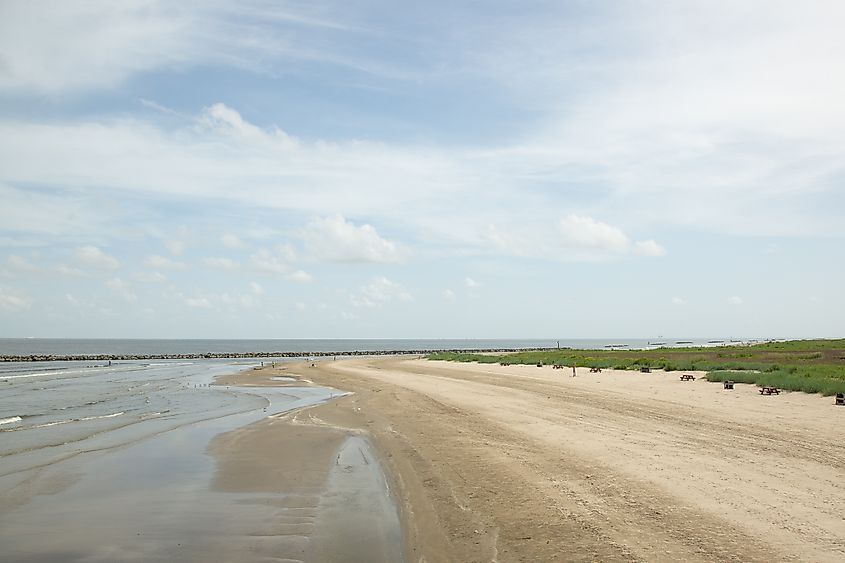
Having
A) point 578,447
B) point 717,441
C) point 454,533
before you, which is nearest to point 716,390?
point 717,441

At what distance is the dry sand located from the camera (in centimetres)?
840

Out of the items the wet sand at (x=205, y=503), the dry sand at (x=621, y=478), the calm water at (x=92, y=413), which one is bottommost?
the calm water at (x=92, y=413)

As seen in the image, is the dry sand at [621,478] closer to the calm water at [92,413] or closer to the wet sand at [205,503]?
the wet sand at [205,503]

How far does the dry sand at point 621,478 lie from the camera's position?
840 centimetres

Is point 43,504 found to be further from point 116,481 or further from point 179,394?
point 179,394

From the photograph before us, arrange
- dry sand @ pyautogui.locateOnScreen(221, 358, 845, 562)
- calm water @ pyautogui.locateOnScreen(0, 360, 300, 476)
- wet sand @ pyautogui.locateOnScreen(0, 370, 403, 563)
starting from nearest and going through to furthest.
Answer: dry sand @ pyautogui.locateOnScreen(221, 358, 845, 562), wet sand @ pyautogui.locateOnScreen(0, 370, 403, 563), calm water @ pyautogui.locateOnScreen(0, 360, 300, 476)

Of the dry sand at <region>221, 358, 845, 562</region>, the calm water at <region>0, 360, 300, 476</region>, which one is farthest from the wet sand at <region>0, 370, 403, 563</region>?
the calm water at <region>0, 360, 300, 476</region>

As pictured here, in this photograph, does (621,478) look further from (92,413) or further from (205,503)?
(92,413)

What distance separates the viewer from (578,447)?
15023 mm

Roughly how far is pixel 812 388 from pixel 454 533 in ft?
67.1

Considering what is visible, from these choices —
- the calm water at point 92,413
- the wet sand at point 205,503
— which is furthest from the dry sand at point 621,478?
the calm water at point 92,413

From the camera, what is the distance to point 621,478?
11805mm

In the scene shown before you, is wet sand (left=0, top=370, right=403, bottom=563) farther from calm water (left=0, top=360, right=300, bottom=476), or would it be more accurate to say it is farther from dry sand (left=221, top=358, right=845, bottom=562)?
calm water (left=0, top=360, right=300, bottom=476)

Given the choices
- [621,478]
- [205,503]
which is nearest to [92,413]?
[205,503]
